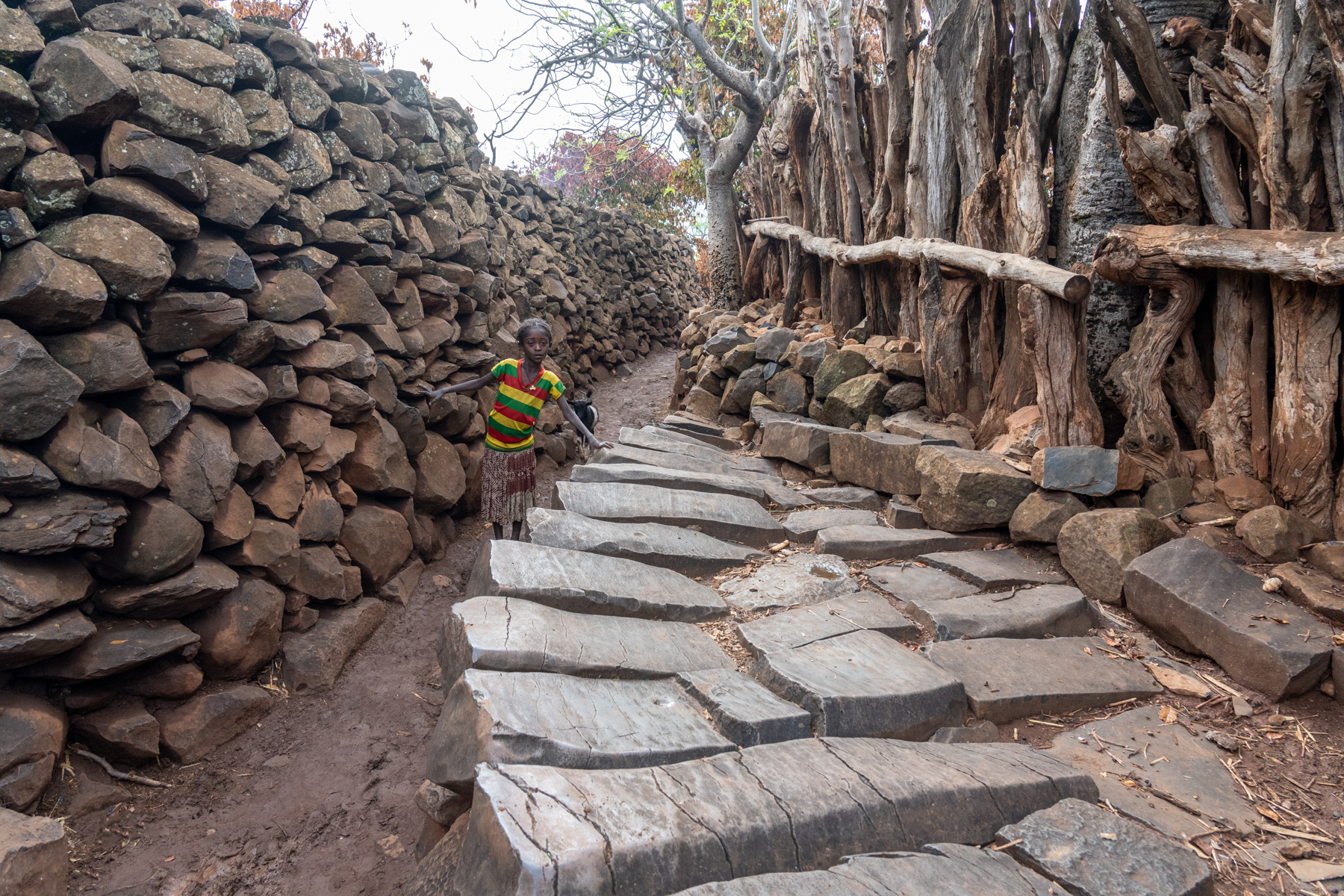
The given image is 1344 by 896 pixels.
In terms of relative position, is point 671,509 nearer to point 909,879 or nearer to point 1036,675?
point 1036,675

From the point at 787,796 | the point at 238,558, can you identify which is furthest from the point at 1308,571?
the point at 238,558

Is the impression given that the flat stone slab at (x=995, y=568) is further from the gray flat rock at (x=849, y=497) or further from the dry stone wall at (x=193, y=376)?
the dry stone wall at (x=193, y=376)

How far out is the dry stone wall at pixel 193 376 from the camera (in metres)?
3.13

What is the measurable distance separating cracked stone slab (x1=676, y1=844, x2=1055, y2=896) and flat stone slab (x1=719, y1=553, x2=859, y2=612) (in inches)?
52.3

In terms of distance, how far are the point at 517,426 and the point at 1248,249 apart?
392cm

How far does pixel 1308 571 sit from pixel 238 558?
4.73 m

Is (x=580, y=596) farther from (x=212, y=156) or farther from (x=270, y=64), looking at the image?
(x=270, y=64)

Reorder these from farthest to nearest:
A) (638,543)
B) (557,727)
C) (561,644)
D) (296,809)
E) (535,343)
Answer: (535,343)
(296,809)
(638,543)
(561,644)
(557,727)

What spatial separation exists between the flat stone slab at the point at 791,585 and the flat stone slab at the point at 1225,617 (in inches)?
39.9

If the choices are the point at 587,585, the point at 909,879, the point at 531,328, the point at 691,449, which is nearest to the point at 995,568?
the point at 587,585

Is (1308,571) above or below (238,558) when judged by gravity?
above

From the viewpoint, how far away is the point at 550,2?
944 centimetres

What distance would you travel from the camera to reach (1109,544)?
8.78 ft

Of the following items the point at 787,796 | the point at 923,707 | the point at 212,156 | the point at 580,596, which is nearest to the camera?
the point at 787,796
